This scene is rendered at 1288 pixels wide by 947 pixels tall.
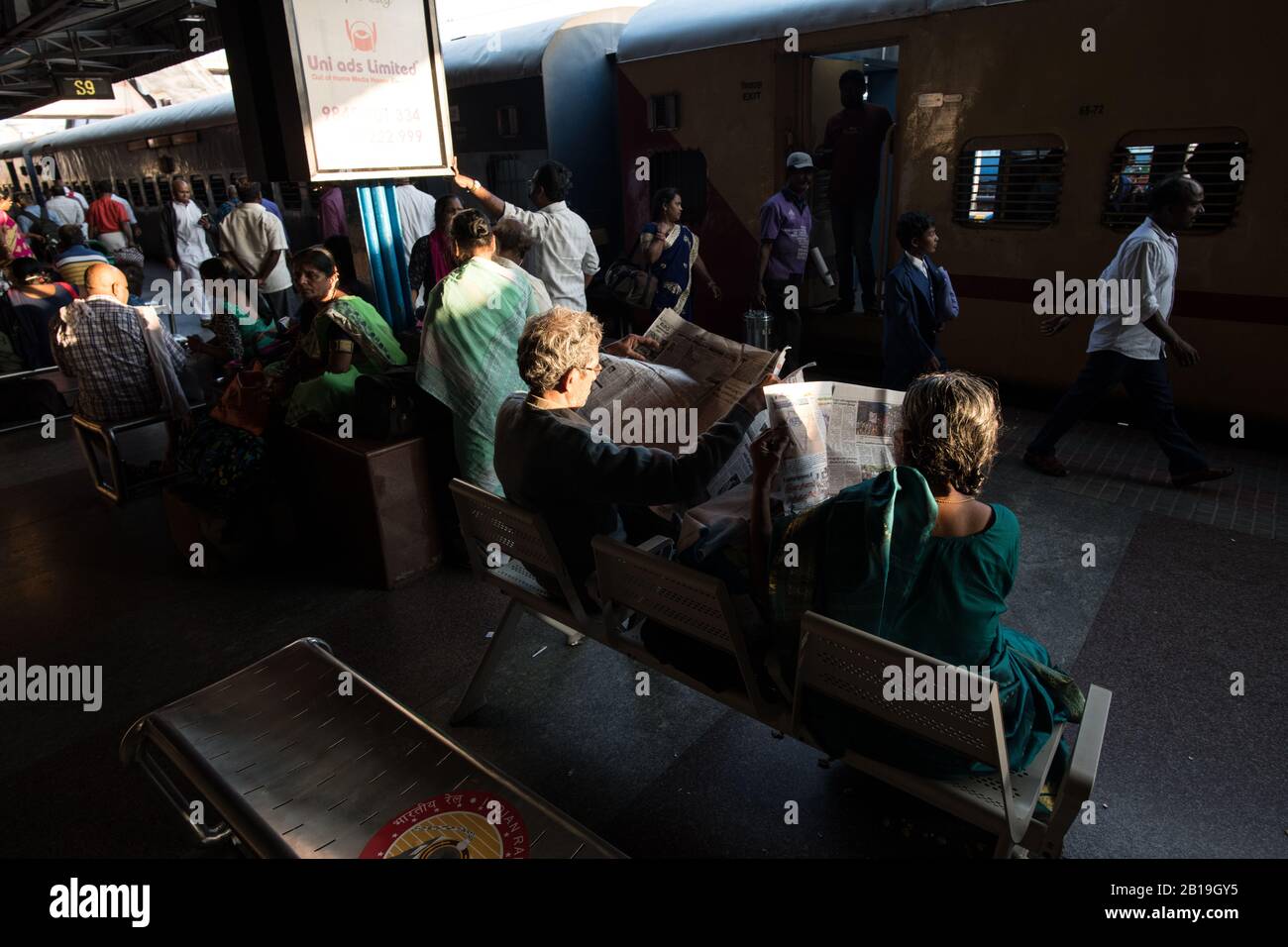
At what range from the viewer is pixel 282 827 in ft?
6.14

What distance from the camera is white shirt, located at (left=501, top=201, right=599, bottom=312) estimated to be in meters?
4.93

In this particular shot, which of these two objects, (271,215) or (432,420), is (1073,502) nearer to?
(432,420)

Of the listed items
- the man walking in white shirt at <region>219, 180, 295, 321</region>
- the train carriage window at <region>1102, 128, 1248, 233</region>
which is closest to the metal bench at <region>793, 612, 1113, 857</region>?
the train carriage window at <region>1102, 128, 1248, 233</region>

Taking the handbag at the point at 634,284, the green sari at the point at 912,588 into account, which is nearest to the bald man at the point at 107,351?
the handbag at the point at 634,284

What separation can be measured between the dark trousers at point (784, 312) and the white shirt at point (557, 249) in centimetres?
197

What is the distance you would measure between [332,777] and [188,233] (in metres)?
10.8

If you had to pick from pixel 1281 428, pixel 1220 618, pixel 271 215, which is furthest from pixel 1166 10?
pixel 271 215

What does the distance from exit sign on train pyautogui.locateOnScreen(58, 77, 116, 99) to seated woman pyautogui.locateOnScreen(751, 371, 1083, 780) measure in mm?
15946

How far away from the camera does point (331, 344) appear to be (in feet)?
13.0

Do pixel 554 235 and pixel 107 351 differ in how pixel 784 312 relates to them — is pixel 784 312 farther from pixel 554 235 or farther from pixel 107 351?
pixel 107 351

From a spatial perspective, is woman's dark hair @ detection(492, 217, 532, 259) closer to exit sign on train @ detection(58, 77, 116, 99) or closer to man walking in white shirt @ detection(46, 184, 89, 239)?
man walking in white shirt @ detection(46, 184, 89, 239)
